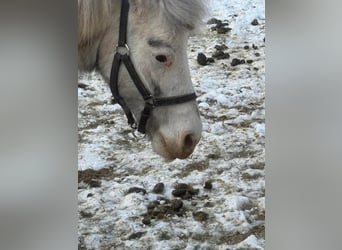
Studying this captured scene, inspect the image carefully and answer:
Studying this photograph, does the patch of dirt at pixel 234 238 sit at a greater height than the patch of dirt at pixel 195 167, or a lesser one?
lesser

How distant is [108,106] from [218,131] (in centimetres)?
50

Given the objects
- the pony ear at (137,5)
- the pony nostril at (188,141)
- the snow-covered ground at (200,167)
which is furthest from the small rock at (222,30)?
the pony nostril at (188,141)

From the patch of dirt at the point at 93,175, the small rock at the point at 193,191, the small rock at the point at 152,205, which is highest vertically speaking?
the patch of dirt at the point at 93,175

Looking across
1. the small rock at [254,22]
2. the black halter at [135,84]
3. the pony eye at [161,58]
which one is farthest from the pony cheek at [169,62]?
the small rock at [254,22]

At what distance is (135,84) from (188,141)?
34 cm

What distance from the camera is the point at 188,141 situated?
229 cm

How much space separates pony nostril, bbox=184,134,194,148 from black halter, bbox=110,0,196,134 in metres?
0.16

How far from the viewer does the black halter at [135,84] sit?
228cm

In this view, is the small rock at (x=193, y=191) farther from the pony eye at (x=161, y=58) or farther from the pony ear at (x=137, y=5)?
the pony ear at (x=137, y=5)

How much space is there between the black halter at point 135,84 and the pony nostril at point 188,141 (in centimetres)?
16
